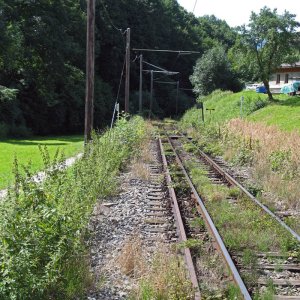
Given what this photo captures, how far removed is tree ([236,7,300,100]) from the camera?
43906mm

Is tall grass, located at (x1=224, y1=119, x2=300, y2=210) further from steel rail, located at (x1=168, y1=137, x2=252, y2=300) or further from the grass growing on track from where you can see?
the grass growing on track

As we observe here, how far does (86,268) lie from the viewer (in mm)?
5715

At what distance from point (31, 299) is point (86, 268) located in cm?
122

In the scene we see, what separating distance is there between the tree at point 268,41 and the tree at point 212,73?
26.8 metres

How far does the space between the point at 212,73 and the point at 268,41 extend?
28.4 meters

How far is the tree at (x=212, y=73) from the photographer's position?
72312 mm

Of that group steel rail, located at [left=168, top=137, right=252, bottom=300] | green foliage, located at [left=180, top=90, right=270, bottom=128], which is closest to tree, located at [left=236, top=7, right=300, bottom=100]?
green foliage, located at [left=180, top=90, right=270, bottom=128]

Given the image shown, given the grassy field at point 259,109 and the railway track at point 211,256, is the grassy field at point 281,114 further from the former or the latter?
the railway track at point 211,256

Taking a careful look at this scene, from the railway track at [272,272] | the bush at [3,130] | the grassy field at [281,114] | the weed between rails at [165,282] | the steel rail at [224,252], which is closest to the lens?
the weed between rails at [165,282]

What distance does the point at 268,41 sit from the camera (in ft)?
145

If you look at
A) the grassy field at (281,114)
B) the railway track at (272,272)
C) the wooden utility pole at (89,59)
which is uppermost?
the wooden utility pole at (89,59)

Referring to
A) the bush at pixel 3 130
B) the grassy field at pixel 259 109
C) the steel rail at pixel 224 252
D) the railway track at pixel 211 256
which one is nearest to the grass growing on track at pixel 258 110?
the grassy field at pixel 259 109

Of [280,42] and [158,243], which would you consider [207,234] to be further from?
[280,42]

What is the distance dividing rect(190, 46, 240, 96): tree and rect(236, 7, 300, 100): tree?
2682cm
